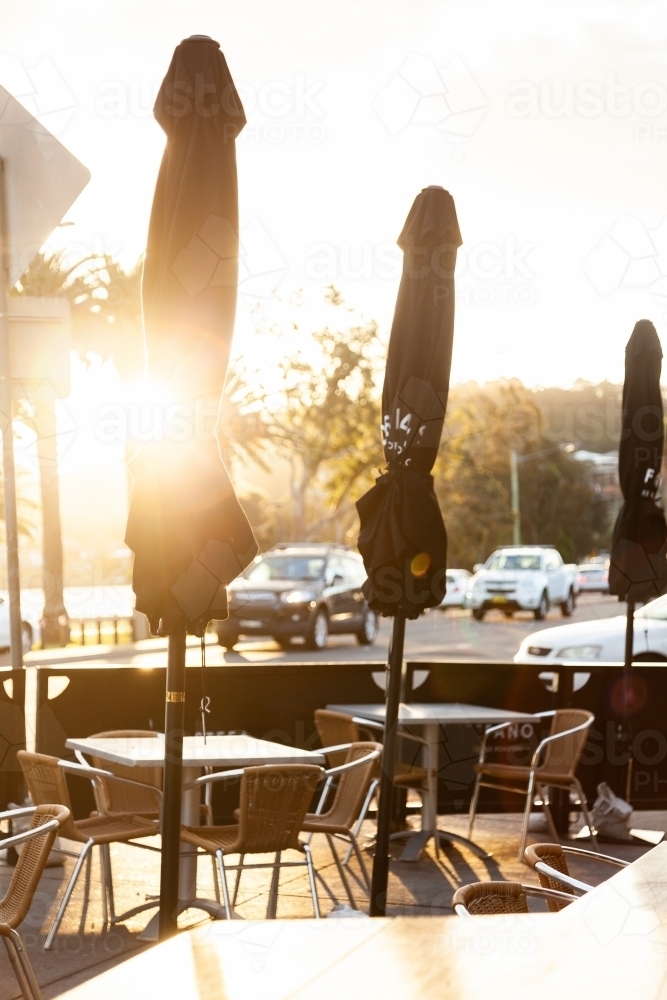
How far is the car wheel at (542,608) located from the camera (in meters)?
32.7

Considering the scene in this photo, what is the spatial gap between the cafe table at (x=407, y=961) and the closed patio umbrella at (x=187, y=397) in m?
1.56

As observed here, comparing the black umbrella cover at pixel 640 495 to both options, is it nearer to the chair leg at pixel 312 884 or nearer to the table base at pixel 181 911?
the chair leg at pixel 312 884

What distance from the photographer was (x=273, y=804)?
5.00 m

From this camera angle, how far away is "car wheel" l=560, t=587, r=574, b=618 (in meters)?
34.8

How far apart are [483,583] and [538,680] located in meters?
25.6

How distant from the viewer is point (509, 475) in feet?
207

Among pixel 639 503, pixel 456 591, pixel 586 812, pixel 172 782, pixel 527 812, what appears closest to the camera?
pixel 172 782

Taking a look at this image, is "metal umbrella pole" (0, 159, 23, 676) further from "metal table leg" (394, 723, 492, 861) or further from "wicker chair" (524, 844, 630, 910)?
"wicker chair" (524, 844, 630, 910)

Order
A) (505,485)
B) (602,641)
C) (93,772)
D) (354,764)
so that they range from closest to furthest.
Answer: (93,772)
(354,764)
(602,641)
(505,485)

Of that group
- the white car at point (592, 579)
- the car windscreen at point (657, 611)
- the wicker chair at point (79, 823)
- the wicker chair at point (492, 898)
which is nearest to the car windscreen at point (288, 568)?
the car windscreen at point (657, 611)

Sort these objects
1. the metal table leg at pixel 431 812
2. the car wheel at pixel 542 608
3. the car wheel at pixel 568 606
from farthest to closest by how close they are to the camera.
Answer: the car wheel at pixel 568 606 → the car wheel at pixel 542 608 → the metal table leg at pixel 431 812

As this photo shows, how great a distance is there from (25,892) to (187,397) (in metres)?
1.68

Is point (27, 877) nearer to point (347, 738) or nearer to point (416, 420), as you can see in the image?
point (416, 420)

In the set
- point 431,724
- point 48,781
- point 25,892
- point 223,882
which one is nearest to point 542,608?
point 431,724
